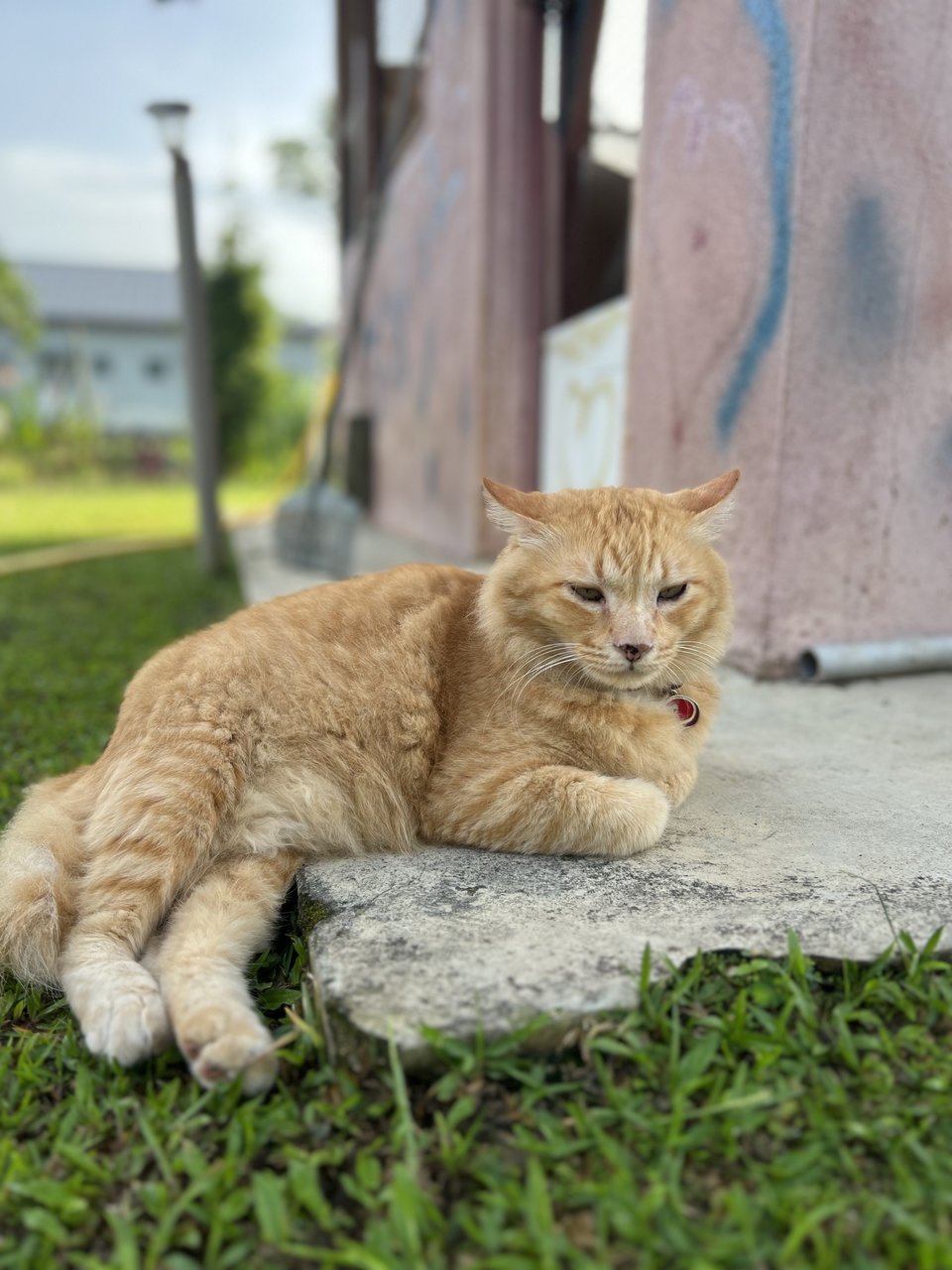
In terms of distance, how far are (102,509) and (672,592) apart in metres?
14.5

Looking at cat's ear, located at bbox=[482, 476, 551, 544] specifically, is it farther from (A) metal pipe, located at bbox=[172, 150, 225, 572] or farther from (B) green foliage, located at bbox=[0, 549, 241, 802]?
(A) metal pipe, located at bbox=[172, 150, 225, 572]

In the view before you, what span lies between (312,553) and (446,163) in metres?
3.11

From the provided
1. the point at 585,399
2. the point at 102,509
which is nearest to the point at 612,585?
the point at 585,399

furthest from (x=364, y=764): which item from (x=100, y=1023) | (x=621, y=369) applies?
(x=621, y=369)

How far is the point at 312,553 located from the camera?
6.76 meters

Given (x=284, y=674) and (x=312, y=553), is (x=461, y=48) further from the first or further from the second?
(x=284, y=674)

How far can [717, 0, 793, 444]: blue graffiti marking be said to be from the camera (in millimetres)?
3061

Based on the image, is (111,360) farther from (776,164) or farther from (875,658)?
(875,658)

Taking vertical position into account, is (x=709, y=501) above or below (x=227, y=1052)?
above

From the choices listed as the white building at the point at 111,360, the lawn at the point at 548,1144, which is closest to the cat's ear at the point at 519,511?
the lawn at the point at 548,1144

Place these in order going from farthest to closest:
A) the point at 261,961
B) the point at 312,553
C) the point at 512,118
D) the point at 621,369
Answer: the point at 312,553, the point at 512,118, the point at 621,369, the point at 261,961

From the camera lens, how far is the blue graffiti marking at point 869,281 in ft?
10.3

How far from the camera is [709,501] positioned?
2.21 metres

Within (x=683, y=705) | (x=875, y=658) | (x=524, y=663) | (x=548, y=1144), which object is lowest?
(x=875, y=658)
